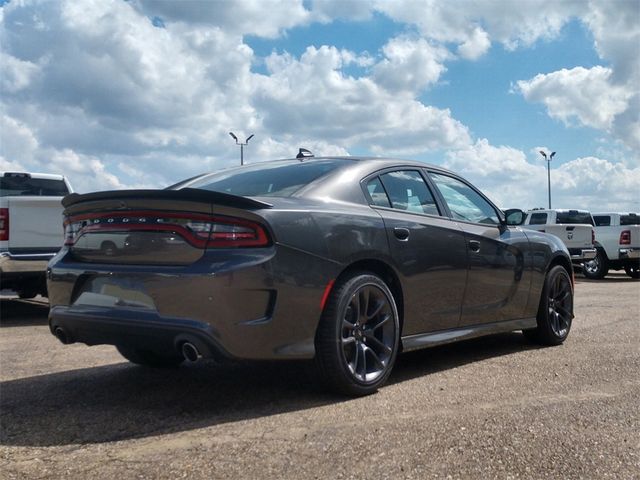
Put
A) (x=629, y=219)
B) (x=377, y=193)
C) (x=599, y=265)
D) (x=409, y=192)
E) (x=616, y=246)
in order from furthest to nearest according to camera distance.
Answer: (x=629, y=219), (x=599, y=265), (x=616, y=246), (x=409, y=192), (x=377, y=193)

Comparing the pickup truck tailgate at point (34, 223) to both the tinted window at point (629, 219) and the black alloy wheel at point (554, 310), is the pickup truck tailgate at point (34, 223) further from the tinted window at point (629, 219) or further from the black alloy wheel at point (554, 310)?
the tinted window at point (629, 219)

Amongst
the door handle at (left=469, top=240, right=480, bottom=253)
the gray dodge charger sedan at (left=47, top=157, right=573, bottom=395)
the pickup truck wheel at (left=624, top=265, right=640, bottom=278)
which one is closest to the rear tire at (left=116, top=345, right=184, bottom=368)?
the gray dodge charger sedan at (left=47, top=157, right=573, bottom=395)

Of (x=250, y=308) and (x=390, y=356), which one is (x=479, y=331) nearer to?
(x=390, y=356)

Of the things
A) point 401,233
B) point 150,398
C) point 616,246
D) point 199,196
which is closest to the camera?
point 199,196

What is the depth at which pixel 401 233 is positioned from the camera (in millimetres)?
4234

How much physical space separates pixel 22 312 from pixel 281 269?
6.66m

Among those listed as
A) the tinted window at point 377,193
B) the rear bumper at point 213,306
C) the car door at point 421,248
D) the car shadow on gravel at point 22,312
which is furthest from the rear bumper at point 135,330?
the car shadow on gravel at point 22,312

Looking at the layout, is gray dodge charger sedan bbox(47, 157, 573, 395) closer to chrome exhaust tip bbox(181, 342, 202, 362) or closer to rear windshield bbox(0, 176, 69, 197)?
chrome exhaust tip bbox(181, 342, 202, 362)

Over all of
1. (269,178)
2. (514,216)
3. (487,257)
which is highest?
(269,178)

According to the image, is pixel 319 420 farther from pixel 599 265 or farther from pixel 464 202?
pixel 599 265

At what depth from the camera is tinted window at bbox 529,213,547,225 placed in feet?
57.2

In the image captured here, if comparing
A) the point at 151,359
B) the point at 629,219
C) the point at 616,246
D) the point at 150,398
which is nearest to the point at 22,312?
A: the point at 151,359

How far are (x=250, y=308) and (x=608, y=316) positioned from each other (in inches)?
235

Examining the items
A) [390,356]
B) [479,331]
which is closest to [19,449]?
[390,356]
